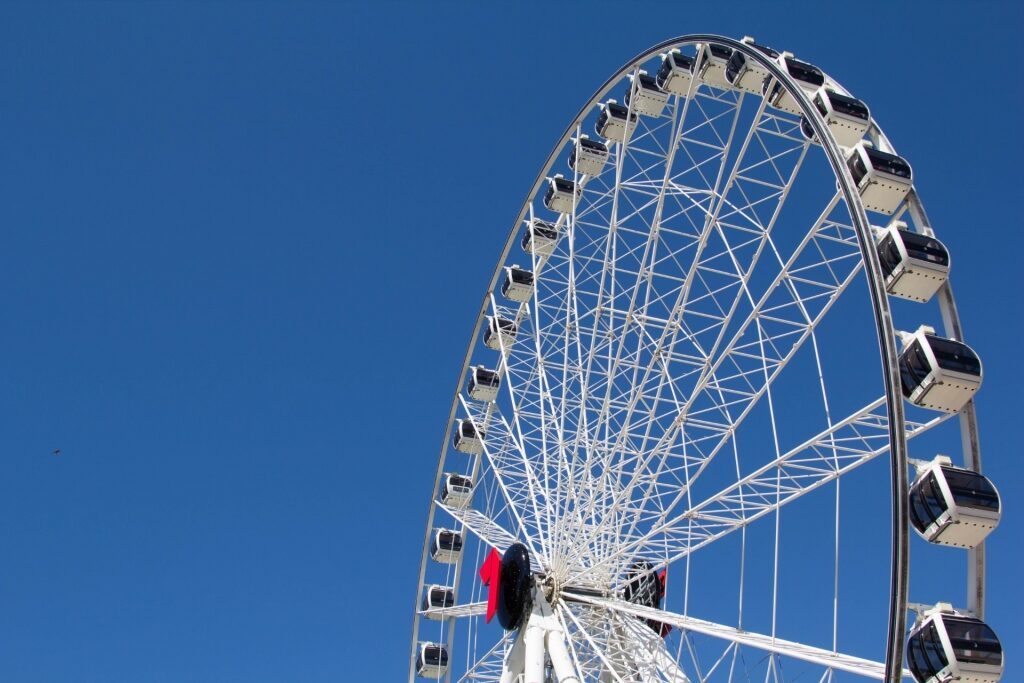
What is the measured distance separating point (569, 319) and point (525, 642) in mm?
7043

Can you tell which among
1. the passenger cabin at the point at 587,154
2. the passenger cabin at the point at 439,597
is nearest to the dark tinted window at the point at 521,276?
the passenger cabin at the point at 587,154

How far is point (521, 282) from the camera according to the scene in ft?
89.3

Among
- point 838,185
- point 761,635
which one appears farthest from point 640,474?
point 838,185

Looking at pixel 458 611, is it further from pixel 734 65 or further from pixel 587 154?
pixel 734 65

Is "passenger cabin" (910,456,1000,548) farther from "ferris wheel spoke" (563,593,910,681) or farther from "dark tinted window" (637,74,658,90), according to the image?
"dark tinted window" (637,74,658,90)

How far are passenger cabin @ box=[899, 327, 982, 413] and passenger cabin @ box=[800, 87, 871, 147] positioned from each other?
12.2ft

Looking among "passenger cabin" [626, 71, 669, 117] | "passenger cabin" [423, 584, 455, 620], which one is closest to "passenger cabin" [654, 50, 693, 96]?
"passenger cabin" [626, 71, 669, 117]

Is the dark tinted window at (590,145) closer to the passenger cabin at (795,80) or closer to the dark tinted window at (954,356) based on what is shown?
the passenger cabin at (795,80)

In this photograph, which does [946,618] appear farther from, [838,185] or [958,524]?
[838,185]

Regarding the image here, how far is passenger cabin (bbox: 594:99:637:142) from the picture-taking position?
78.0 feet

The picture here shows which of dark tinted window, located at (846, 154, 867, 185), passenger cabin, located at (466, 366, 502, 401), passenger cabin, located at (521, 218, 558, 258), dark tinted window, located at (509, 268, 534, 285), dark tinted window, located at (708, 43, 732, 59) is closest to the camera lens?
dark tinted window, located at (846, 154, 867, 185)

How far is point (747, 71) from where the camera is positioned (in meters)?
17.4

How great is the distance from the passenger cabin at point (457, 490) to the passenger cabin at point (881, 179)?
54.5 ft

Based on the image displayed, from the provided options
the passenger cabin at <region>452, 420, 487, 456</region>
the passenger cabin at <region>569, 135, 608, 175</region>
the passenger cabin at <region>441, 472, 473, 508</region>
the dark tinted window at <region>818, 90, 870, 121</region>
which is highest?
the passenger cabin at <region>569, 135, 608, 175</region>
